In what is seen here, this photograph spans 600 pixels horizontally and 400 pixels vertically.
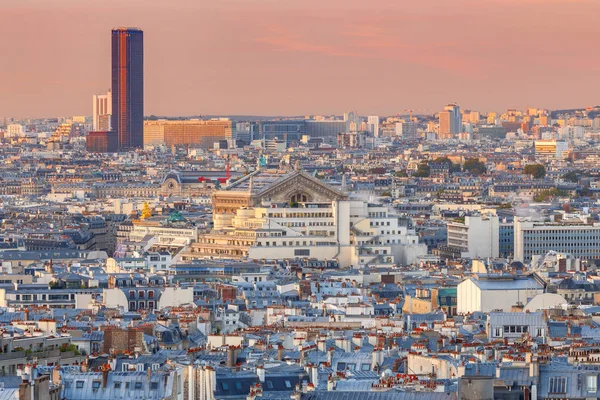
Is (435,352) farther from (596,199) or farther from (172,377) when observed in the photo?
(596,199)

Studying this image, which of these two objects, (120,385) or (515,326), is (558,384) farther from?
(515,326)

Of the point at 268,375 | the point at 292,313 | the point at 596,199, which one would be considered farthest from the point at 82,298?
the point at 596,199

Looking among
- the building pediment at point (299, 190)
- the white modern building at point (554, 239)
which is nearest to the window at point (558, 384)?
the white modern building at point (554, 239)

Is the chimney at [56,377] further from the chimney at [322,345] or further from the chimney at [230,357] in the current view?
the chimney at [322,345]

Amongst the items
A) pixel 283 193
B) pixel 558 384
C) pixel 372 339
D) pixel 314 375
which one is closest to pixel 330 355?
pixel 314 375

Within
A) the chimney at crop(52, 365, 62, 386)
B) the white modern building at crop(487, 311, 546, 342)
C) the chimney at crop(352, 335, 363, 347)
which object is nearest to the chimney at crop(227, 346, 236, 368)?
the chimney at crop(352, 335, 363, 347)

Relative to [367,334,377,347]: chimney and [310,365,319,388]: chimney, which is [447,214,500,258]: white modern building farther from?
[310,365,319,388]: chimney
